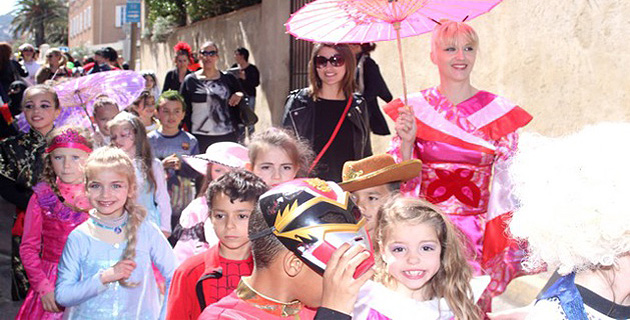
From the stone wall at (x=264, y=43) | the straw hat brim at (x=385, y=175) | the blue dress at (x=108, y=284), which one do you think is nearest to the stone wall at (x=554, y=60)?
the straw hat brim at (x=385, y=175)

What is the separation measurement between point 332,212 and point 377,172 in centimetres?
203

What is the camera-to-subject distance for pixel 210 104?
29.2 feet

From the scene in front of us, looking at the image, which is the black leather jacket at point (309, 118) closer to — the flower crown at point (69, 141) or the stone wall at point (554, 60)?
the flower crown at point (69, 141)

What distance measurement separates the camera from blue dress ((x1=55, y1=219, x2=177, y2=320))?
441cm

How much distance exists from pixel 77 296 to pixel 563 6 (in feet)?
14.9

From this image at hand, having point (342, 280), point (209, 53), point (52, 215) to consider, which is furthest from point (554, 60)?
point (342, 280)

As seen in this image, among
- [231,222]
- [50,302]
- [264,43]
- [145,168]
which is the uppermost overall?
[264,43]

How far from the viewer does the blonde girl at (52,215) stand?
4.99m

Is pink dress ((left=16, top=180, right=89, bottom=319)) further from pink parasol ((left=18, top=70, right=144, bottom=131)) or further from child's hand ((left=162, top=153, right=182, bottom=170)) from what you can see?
pink parasol ((left=18, top=70, right=144, bottom=131))

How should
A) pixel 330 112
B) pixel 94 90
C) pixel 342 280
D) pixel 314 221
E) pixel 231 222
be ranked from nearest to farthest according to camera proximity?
pixel 342 280 < pixel 314 221 < pixel 231 222 < pixel 330 112 < pixel 94 90

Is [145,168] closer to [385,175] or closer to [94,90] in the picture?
[94,90]

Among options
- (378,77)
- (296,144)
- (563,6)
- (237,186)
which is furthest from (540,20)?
(237,186)

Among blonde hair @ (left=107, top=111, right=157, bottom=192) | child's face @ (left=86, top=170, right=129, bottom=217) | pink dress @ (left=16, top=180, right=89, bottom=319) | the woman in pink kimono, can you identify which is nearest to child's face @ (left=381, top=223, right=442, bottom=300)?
the woman in pink kimono

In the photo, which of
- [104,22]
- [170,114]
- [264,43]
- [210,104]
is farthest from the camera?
[104,22]
